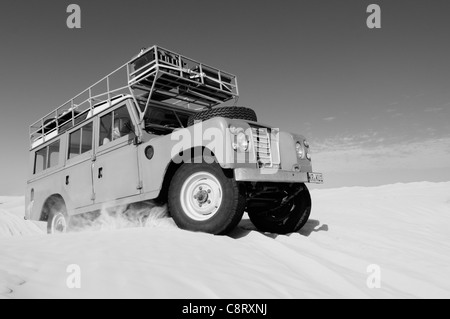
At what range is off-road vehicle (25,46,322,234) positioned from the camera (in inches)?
148

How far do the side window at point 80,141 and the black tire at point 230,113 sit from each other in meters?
2.24

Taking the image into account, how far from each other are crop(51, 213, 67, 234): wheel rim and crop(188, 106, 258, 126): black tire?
11.0 feet

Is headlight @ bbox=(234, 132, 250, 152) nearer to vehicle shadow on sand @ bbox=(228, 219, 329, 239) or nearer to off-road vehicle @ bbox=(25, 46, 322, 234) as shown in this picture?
off-road vehicle @ bbox=(25, 46, 322, 234)

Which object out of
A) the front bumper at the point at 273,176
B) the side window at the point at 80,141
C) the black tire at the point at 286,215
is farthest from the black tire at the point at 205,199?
the side window at the point at 80,141

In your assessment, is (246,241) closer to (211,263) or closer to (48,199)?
(211,263)

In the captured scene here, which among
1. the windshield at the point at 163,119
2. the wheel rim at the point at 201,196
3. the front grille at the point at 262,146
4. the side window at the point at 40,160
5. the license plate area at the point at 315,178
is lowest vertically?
the wheel rim at the point at 201,196

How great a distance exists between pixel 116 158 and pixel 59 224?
7.55 ft

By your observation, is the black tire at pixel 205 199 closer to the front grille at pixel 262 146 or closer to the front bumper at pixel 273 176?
the front bumper at pixel 273 176

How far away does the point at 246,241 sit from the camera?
3840 mm

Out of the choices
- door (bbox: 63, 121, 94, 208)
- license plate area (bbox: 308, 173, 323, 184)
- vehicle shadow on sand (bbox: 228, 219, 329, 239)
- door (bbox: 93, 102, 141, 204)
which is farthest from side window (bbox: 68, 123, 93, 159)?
license plate area (bbox: 308, 173, 323, 184)

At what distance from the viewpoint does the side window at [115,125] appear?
4989mm
